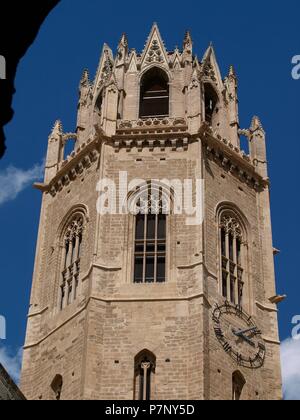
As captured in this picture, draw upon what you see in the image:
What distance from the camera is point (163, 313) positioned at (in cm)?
2606

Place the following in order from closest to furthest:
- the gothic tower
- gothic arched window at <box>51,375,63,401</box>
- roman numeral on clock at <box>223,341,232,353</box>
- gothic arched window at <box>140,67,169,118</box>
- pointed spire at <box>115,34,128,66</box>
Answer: the gothic tower
roman numeral on clock at <box>223,341,232,353</box>
gothic arched window at <box>51,375,63,401</box>
gothic arched window at <box>140,67,169,118</box>
pointed spire at <box>115,34,128,66</box>

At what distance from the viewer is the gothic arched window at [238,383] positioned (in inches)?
1001

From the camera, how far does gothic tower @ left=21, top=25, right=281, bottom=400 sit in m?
25.2

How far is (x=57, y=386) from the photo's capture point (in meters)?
26.1

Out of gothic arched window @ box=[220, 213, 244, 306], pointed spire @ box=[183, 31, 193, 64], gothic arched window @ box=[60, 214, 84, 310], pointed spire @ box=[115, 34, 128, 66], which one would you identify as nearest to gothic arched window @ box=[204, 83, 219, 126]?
pointed spire @ box=[183, 31, 193, 64]

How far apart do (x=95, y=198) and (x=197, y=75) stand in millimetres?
7139

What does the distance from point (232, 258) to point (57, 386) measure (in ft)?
24.0

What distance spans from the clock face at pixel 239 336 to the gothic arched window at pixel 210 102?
985 centimetres

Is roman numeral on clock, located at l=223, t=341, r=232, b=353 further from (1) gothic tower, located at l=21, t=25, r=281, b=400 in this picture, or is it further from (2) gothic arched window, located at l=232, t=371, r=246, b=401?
(2) gothic arched window, located at l=232, t=371, r=246, b=401

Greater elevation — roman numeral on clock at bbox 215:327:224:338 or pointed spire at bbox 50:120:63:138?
pointed spire at bbox 50:120:63:138

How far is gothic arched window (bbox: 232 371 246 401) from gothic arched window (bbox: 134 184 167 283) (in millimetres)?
3781
